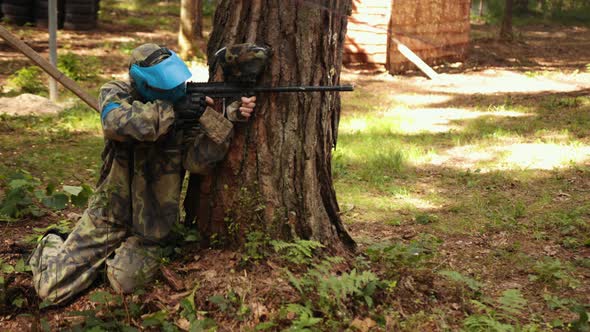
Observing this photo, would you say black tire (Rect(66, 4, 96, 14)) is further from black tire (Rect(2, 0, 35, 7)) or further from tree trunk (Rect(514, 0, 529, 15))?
tree trunk (Rect(514, 0, 529, 15))

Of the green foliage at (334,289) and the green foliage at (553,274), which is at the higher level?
the green foliage at (334,289)

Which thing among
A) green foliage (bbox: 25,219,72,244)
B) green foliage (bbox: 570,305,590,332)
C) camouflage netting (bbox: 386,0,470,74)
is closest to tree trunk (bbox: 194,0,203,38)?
camouflage netting (bbox: 386,0,470,74)

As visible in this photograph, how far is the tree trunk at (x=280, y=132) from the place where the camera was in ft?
13.8

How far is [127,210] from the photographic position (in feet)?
15.0

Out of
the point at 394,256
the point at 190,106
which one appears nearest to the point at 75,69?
the point at 190,106

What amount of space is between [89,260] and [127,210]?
1.34 feet

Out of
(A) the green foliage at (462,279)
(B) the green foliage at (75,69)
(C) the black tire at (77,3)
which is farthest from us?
(C) the black tire at (77,3)

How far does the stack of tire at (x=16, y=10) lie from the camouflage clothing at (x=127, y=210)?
47.1 ft

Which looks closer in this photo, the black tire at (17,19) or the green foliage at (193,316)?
the green foliage at (193,316)

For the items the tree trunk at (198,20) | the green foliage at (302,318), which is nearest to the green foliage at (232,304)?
the green foliage at (302,318)

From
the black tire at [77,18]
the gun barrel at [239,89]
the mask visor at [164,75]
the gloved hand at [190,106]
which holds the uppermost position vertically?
the black tire at [77,18]

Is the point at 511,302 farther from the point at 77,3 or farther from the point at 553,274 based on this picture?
the point at 77,3

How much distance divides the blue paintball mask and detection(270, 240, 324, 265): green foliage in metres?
1.13

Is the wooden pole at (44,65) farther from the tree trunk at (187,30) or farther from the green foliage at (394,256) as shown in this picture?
the tree trunk at (187,30)
